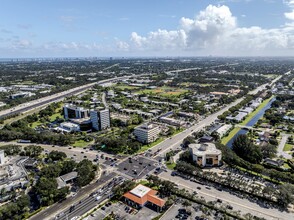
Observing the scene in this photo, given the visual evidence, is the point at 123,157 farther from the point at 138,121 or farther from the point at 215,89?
the point at 215,89

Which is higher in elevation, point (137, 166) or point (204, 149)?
point (204, 149)

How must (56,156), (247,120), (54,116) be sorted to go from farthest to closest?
(54,116) < (247,120) < (56,156)

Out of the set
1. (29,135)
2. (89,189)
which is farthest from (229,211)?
(29,135)

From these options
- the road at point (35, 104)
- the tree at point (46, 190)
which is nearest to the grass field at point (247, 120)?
the tree at point (46, 190)

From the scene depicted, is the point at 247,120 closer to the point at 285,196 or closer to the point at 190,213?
the point at 285,196

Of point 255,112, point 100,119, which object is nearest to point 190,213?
point 100,119

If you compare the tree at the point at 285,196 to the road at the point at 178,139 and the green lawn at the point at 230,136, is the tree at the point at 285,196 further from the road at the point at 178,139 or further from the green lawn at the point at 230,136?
the green lawn at the point at 230,136

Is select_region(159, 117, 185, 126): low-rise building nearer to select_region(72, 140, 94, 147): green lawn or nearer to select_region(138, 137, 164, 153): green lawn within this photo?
select_region(138, 137, 164, 153): green lawn
